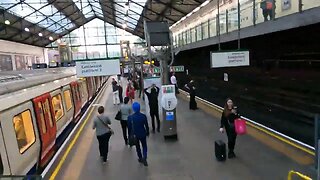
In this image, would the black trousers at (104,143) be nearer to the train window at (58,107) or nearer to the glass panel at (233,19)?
the train window at (58,107)

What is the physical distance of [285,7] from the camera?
869 centimetres

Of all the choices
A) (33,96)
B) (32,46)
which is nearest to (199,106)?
(33,96)

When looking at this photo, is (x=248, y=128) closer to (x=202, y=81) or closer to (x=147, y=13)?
(x=202, y=81)

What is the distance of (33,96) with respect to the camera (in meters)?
7.77

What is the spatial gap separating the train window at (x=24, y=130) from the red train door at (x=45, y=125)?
453 mm

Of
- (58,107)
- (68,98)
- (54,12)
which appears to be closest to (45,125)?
(58,107)

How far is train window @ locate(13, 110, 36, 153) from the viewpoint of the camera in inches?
256

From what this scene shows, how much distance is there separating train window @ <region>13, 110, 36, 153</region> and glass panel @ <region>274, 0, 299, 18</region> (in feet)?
21.8

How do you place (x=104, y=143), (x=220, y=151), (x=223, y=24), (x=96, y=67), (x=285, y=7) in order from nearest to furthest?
(x=220, y=151), (x=104, y=143), (x=285, y=7), (x=96, y=67), (x=223, y=24)

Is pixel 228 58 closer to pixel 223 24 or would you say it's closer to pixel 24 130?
pixel 223 24

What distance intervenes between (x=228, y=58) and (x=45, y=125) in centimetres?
553

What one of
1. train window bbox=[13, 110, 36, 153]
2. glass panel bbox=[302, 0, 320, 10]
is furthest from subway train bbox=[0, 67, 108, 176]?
glass panel bbox=[302, 0, 320, 10]

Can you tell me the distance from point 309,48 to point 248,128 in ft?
10.6

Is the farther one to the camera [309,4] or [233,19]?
[233,19]
